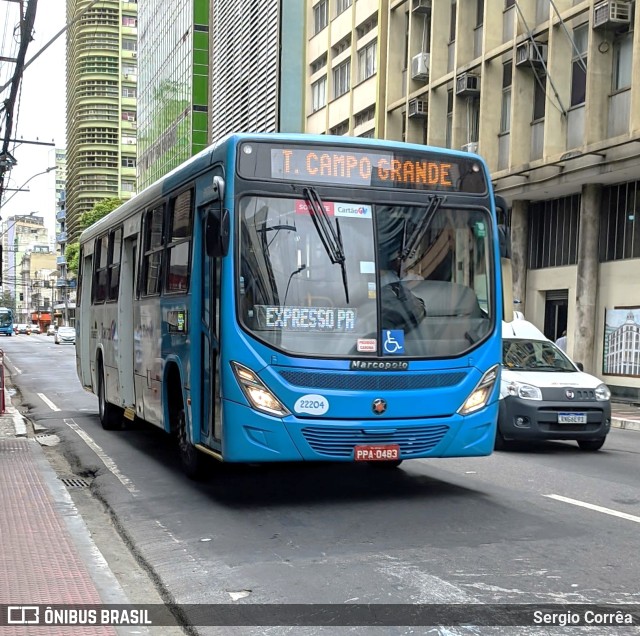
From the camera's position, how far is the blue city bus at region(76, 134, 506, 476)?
738 cm

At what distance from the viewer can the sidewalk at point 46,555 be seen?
4918 millimetres

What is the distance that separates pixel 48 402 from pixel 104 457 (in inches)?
342

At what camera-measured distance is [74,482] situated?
31.1ft

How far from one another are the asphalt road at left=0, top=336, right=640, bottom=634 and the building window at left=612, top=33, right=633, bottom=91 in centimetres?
1390

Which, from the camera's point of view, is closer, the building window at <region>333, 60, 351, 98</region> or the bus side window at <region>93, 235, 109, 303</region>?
the bus side window at <region>93, 235, 109, 303</region>

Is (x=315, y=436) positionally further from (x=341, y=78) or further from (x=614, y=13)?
(x=341, y=78)

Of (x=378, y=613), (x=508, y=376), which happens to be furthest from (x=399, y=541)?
(x=508, y=376)

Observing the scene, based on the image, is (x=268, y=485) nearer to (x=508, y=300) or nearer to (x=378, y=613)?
(x=508, y=300)

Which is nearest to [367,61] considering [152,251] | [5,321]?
[152,251]

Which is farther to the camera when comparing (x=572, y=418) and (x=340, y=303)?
(x=572, y=418)

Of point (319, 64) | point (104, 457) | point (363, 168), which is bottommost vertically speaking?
point (104, 457)

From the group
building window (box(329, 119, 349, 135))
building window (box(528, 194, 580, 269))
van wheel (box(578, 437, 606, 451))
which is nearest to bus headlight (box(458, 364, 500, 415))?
van wheel (box(578, 437, 606, 451))

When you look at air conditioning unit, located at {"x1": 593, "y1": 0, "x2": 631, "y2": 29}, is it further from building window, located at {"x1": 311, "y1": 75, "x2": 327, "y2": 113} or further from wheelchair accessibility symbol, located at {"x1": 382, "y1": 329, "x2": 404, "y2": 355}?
building window, located at {"x1": 311, "y1": 75, "x2": 327, "y2": 113}

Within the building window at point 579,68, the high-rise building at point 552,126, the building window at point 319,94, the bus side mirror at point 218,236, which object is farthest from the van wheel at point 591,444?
the building window at point 319,94
